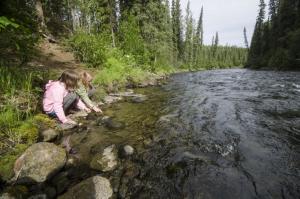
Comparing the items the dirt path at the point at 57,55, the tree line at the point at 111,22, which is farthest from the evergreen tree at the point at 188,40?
the dirt path at the point at 57,55

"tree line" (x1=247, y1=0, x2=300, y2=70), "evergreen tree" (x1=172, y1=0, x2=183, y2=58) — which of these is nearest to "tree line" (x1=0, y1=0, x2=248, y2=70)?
"evergreen tree" (x1=172, y1=0, x2=183, y2=58)

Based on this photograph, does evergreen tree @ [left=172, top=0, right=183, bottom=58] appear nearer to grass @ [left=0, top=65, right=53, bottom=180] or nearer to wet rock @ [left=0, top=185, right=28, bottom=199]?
grass @ [left=0, top=65, right=53, bottom=180]

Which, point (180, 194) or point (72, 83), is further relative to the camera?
point (72, 83)

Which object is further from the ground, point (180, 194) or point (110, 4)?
point (110, 4)

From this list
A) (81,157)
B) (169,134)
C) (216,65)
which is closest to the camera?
(81,157)

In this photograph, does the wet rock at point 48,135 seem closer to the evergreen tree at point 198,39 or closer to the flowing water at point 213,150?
the flowing water at point 213,150

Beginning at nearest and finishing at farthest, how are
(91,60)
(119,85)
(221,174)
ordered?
1. (221,174)
2. (119,85)
3. (91,60)

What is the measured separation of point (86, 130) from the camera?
19.0 ft

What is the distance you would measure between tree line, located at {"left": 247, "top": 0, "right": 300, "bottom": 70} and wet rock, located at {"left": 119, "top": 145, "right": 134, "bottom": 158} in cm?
2916

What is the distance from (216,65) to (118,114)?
69.1 metres

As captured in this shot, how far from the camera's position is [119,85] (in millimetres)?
12602

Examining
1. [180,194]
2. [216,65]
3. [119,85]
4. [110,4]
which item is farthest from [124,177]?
[216,65]

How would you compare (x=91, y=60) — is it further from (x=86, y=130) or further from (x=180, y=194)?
(x=180, y=194)

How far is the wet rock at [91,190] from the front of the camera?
322 centimetres
